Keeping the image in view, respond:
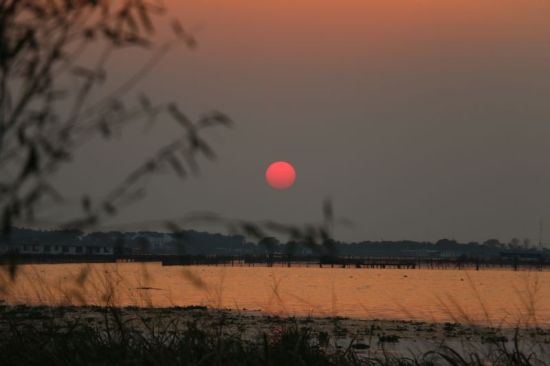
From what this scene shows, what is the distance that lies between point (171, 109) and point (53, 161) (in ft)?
2.26

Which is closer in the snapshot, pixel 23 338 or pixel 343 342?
pixel 23 338

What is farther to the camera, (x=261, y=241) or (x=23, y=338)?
(x=23, y=338)

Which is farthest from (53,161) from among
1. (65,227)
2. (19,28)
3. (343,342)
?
(343,342)

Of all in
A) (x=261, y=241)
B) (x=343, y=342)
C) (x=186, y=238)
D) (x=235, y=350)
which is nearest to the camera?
(x=261, y=241)

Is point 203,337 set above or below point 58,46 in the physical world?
below

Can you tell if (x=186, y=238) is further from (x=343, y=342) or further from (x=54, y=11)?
(x=343, y=342)

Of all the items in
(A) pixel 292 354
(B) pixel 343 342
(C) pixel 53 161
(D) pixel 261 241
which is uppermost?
(C) pixel 53 161

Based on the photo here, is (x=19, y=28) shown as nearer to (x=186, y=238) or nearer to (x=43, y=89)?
(x=43, y=89)

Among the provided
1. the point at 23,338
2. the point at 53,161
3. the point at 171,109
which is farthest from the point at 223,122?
the point at 23,338

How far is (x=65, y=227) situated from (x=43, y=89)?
27.1 inches

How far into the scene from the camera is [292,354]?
729 cm

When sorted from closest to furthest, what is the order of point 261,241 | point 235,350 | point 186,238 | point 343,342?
point 261,241, point 186,238, point 235,350, point 343,342

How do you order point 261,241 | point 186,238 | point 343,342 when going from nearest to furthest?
point 261,241 → point 186,238 → point 343,342

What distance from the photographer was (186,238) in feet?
12.8
